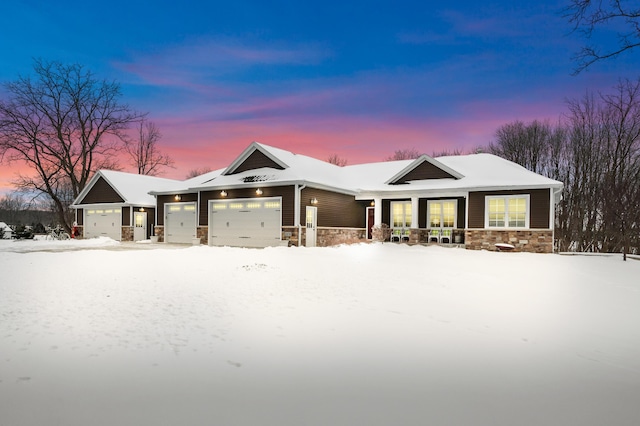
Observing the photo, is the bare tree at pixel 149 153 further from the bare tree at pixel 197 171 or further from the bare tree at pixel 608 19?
the bare tree at pixel 608 19

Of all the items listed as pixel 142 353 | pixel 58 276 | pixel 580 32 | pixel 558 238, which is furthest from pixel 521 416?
pixel 558 238

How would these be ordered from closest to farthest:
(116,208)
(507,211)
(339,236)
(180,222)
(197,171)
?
(507,211) < (339,236) < (180,222) < (116,208) < (197,171)

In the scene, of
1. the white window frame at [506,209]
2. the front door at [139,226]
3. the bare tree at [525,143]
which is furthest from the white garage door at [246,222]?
the bare tree at [525,143]

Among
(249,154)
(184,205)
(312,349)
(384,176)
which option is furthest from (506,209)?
(184,205)

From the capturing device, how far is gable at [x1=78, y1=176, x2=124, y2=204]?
2767 centimetres

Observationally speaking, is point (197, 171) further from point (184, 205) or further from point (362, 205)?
point (362, 205)

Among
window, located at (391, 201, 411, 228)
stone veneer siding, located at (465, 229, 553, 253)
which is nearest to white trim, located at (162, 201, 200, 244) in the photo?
window, located at (391, 201, 411, 228)

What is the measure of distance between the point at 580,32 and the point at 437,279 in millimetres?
6339

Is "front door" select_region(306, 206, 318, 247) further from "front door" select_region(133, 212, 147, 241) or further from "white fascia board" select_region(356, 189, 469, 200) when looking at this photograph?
"front door" select_region(133, 212, 147, 241)

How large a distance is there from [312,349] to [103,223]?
2779 cm

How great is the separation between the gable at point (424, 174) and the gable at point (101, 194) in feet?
62.6

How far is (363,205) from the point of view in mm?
23094

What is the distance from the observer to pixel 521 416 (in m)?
3.30

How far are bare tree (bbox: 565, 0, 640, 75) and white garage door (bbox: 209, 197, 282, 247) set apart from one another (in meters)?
13.6
